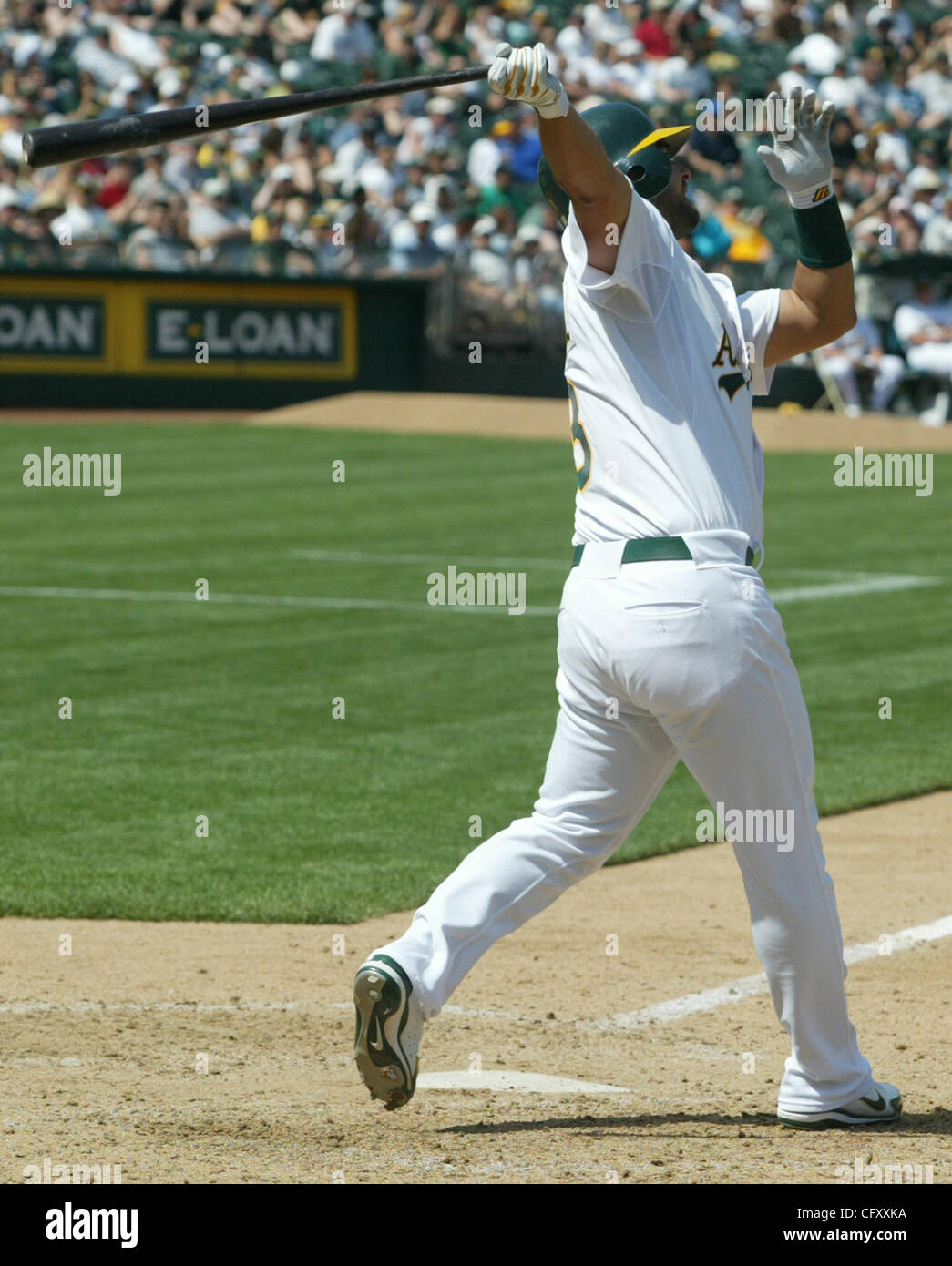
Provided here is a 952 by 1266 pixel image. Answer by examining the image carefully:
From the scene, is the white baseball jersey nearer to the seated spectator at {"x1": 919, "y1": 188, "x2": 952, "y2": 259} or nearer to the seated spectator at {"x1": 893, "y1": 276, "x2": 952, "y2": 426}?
the seated spectator at {"x1": 893, "y1": 276, "x2": 952, "y2": 426}

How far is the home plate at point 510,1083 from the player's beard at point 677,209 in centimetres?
194

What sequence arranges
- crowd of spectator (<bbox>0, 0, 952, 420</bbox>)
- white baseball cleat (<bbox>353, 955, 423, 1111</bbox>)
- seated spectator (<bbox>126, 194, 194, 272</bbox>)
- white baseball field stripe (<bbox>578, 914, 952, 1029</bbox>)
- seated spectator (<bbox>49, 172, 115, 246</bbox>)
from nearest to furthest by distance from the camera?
white baseball cleat (<bbox>353, 955, 423, 1111</bbox>) → white baseball field stripe (<bbox>578, 914, 952, 1029</bbox>) → seated spectator (<bbox>126, 194, 194, 272</bbox>) → seated spectator (<bbox>49, 172, 115, 246</bbox>) → crowd of spectator (<bbox>0, 0, 952, 420</bbox>)

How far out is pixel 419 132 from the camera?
27953 millimetres

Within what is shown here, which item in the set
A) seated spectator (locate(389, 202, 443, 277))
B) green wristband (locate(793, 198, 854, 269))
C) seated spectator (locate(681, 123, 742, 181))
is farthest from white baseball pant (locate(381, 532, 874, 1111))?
seated spectator (locate(389, 202, 443, 277))

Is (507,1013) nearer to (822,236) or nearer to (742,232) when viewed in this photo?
(822,236)

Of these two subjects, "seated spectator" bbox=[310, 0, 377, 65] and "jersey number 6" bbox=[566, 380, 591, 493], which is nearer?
"jersey number 6" bbox=[566, 380, 591, 493]

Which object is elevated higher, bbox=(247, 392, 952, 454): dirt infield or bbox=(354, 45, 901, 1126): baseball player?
bbox=(247, 392, 952, 454): dirt infield

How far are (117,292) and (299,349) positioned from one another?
254 centimetres

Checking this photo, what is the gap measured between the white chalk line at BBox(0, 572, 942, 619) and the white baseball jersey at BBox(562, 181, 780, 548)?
331 inches

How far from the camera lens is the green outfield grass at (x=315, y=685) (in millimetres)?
7344

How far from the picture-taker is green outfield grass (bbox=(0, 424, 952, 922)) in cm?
734

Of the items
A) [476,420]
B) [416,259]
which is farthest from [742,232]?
[476,420]

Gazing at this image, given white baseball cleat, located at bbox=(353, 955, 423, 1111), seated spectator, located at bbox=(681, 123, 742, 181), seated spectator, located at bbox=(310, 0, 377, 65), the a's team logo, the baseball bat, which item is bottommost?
white baseball cleat, located at bbox=(353, 955, 423, 1111)

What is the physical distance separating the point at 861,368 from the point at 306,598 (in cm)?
1264
